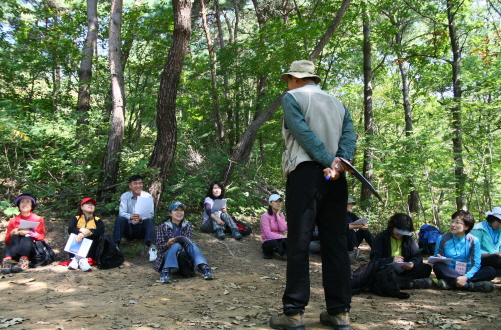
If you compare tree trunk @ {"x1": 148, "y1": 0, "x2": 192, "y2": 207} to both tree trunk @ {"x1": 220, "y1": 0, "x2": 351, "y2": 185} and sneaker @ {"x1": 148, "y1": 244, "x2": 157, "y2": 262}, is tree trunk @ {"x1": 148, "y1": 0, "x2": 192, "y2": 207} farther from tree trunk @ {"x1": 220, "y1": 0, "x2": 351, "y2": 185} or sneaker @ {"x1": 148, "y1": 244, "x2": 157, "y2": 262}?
tree trunk @ {"x1": 220, "y1": 0, "x2": 351, "y2": 185}

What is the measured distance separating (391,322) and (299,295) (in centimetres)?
102

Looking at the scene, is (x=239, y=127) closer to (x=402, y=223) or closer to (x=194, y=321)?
(x=402, y=223)

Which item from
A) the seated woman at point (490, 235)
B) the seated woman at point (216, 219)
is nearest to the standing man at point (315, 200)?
the seated woman at point (490, 235)

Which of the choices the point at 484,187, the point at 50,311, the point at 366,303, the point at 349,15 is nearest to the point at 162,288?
the point at 50,311

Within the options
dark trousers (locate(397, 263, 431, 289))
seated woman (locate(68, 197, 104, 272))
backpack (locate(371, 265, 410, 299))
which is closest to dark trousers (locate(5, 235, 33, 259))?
seated woman (locate(68, 197, 104, 272))

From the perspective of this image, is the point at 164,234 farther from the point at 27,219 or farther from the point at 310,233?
the point at 310,233

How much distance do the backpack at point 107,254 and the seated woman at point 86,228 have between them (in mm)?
134

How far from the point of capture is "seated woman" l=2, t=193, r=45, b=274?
553cm

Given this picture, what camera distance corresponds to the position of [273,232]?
282 inches

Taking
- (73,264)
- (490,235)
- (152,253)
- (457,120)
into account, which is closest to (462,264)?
(490,235)

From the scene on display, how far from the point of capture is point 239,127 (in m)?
12.2

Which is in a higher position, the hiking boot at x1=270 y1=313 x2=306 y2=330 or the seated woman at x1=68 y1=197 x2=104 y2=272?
the seated woman at x1=68 y1=197 x2=104 y2=272

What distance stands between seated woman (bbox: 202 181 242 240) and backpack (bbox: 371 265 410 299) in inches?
139

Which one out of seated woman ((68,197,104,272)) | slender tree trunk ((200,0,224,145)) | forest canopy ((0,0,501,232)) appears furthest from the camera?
slender tree trunk ((200,0,224,145))
